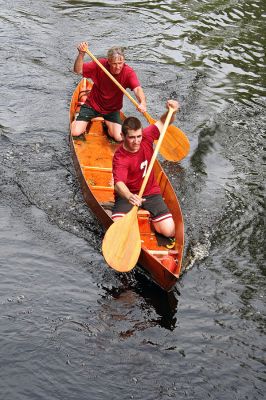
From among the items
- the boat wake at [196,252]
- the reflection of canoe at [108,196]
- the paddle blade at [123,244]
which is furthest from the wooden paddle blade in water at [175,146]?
the paddle blade at [123,244]

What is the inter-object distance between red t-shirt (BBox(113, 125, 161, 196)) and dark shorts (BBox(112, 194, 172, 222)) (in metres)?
0.10

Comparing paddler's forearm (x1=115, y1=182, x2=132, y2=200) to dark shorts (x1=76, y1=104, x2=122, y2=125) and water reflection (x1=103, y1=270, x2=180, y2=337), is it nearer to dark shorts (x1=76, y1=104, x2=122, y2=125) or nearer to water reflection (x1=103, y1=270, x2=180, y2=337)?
water reflection (x1=103, y1=270, x2=180, y2=337)

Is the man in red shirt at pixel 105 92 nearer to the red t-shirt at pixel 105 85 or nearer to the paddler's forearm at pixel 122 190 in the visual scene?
the red t-shirt at pixel 105 85

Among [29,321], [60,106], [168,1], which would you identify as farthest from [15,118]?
[168,1]

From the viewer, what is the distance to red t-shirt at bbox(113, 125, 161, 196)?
7848mm

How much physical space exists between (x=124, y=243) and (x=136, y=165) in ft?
3.53

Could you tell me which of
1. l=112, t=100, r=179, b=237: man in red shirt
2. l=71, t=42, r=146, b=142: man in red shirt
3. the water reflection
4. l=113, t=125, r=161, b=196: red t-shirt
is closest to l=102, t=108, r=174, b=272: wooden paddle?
l=112, t=100, r=179, b=237: man in red shirt

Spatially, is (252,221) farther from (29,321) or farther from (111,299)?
(29,321)

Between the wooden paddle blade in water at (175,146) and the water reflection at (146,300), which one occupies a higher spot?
the wooden paddle blade in water at (175,146)

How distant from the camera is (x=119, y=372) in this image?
6.56 m

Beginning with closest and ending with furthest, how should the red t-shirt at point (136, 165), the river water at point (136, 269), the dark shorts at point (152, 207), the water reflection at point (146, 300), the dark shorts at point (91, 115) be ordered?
the river water at point (136, 269) < the water reflection at point (146, 300) < the red t-shirt at point (136, 165) < the dark shorts at point (152, 207) < the dark shorts at point (91, 115)

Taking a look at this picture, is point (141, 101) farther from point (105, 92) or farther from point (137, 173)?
point (137, 173)

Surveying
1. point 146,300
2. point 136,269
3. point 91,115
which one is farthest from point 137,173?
point 91,115

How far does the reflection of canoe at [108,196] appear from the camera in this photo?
299 inches
